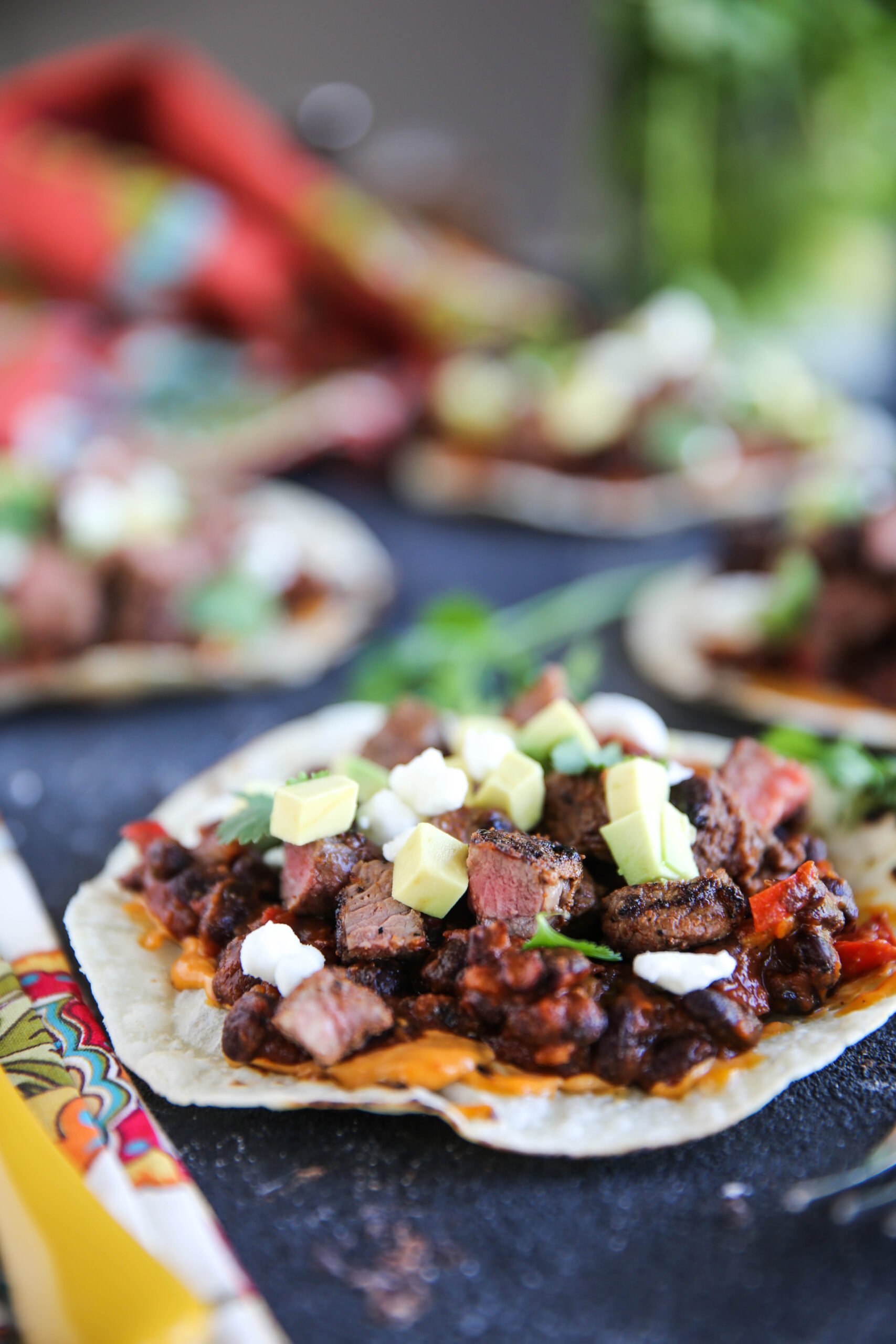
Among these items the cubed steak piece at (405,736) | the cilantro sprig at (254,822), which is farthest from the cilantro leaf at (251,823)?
the cubed steak piece at (405,736)

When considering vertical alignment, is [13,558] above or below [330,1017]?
above

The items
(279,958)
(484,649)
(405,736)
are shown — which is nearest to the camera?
(279,958)

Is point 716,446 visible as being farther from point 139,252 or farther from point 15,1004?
point 15,1004

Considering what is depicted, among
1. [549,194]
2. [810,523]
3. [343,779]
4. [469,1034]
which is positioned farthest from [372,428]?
[549,194]

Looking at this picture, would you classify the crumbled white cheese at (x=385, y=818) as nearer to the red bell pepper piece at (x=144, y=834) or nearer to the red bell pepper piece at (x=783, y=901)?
the red bell pepper piece at (x=144, y=834)

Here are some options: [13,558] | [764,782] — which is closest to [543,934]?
[764,782]

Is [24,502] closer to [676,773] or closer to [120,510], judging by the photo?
[120,510]
